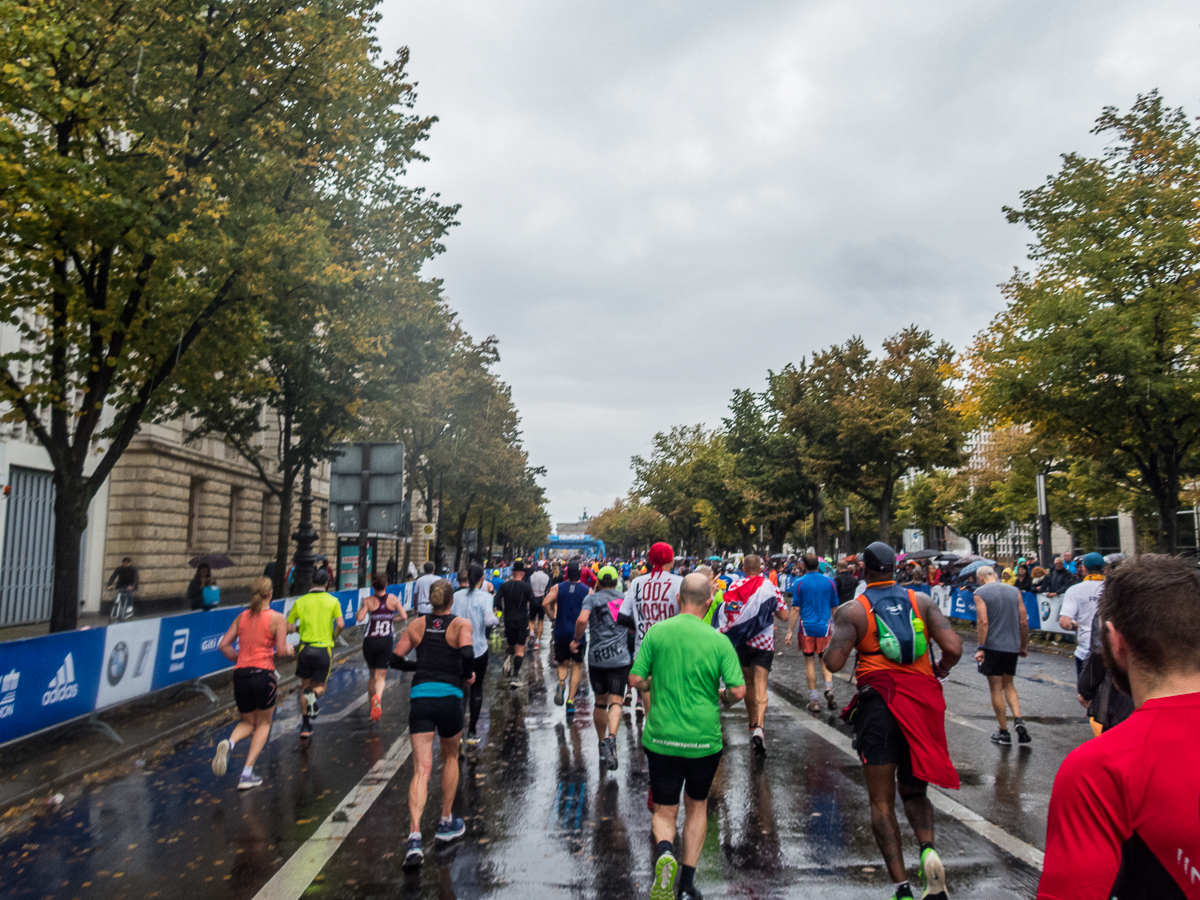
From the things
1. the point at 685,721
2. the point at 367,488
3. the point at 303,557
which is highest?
the point at 367,488

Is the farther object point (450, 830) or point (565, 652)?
point (565, 652)

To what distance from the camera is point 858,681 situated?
525 cm

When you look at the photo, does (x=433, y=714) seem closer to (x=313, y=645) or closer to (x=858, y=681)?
(x=858, y=681)

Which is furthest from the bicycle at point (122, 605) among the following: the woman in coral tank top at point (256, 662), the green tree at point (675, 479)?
the green tree at point (675, 479)

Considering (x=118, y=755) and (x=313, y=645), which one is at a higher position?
(x=313, y=645)

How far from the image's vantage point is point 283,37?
1266cm

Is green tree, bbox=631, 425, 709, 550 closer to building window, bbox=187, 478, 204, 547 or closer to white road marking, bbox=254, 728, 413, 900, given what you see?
building window, bbox=187, 478, 204, 547

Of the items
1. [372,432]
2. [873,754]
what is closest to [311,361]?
[372,432]

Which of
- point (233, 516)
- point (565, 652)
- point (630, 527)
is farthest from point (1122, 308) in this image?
point (630, 527)

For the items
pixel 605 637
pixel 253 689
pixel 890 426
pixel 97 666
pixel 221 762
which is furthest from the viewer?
pixel 890 426

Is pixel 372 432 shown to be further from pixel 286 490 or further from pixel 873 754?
pixel 873 754

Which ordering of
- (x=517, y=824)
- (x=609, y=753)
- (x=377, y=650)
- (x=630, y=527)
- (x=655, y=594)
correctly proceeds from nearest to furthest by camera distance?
(x=517, y=824) → (x=655, y=594) → (x=609, y=753) → (x=377, y=650) → (x=630, y=527)

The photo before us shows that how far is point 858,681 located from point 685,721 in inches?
43.6

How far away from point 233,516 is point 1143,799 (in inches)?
1358
